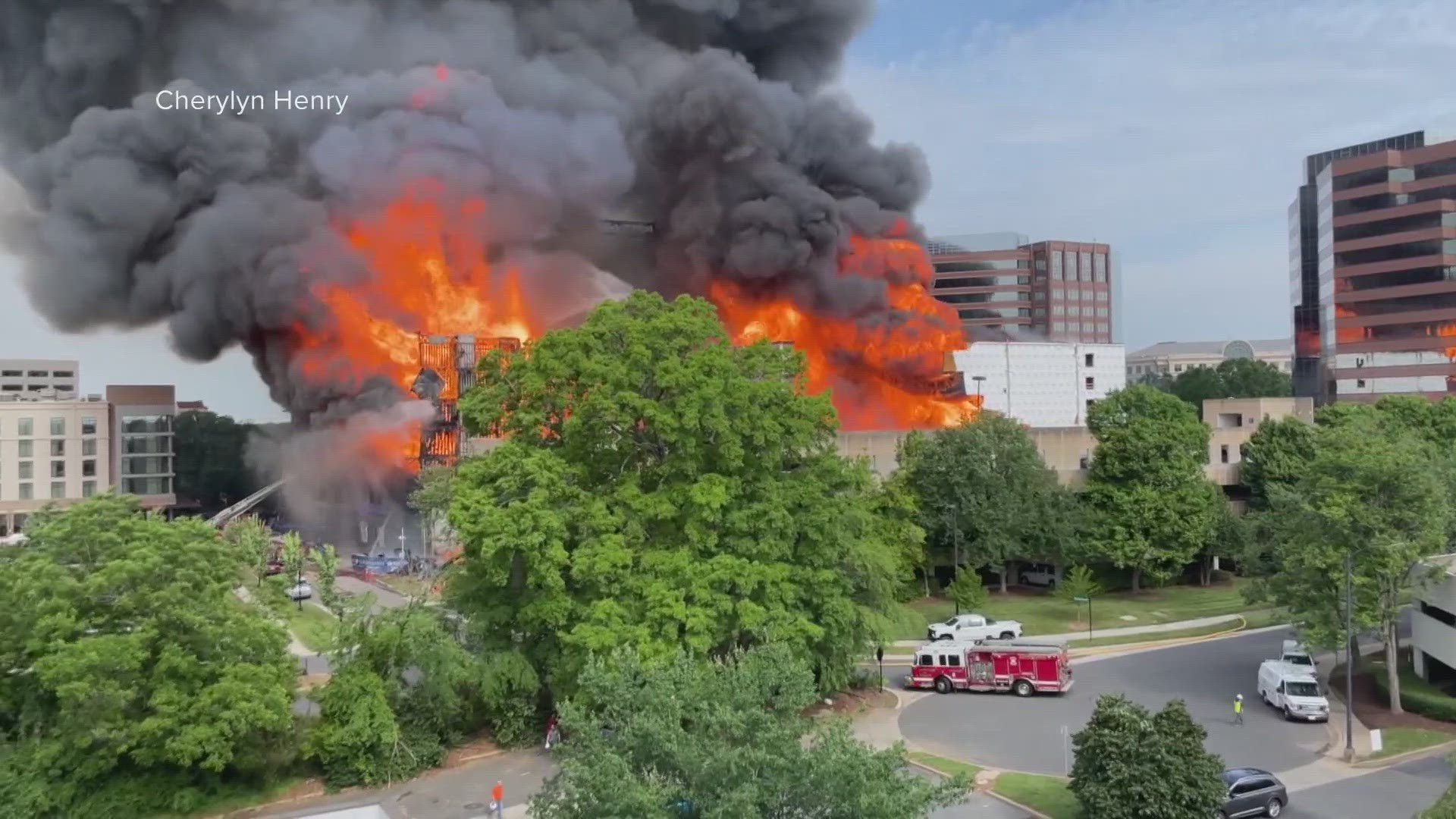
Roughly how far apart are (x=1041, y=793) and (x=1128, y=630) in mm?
18118

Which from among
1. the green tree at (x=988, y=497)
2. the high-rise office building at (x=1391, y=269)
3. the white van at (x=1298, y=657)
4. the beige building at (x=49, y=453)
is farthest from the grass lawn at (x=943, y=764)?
the high-rise office building at (x=1391, y=269)

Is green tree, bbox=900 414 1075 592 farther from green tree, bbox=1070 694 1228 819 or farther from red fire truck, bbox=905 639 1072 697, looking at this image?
green tree, bbox=1070 694 1228 819

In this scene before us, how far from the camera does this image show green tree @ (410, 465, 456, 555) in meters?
32.8

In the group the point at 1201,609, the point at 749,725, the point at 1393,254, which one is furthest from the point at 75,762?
the point at 1393,254

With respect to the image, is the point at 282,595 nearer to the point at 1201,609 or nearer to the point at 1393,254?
the point at 1201,609

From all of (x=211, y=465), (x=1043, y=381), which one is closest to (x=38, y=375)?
(x=211, y=465)

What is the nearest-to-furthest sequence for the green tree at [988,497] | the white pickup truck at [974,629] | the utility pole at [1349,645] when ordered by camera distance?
the utility pole at [1349,645], the white pickup truck at [974,629], the green tree at [988,497]

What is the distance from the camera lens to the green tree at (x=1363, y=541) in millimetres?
24828

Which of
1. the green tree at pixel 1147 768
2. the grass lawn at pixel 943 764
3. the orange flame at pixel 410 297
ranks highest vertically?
the orange flame at pixel 410 297

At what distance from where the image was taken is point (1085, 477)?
156ft

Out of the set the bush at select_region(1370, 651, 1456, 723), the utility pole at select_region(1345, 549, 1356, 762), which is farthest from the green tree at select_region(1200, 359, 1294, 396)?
the utility pole at select_region(1345, 549, 1356, 762)

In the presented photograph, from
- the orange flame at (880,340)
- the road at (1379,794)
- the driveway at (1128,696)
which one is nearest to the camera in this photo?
the road at (1379,794)

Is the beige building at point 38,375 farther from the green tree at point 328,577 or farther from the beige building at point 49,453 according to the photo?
the green tree at point 328,577

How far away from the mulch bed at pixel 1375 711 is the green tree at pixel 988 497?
14.1 m
